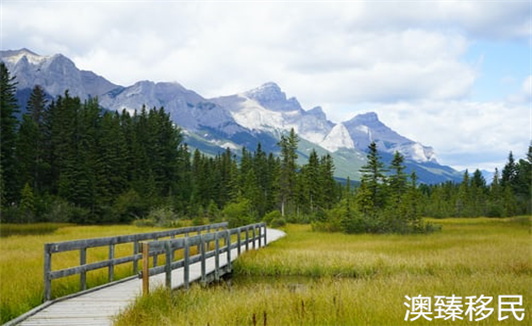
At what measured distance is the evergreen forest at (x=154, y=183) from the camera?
151 feet

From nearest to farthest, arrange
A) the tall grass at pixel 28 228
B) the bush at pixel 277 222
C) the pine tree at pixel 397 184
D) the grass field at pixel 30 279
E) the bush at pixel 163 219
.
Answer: the grass field at pixel 30 279 < the tall grass at pixel 28 228 < the pine tree at pixel 397 184 < the bush at pixel 163 219 < the bush at pixel 277 222

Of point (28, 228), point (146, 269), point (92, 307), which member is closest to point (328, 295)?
point (146, 269)

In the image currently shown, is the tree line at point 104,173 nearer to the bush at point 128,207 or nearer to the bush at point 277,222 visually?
the bush at point 128,207

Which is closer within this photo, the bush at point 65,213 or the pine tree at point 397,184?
the pine tree at point 397,184

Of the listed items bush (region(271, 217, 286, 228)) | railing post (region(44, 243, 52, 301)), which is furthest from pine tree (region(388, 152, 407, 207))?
railing post (region(44, 243, 52, 301))

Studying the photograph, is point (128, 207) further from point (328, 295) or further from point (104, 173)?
point (328, 295)

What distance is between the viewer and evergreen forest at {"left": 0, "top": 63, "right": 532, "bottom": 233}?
45.9m

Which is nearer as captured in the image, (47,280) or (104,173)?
(47,280)

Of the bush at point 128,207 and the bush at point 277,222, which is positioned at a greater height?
the bush at point 128,207

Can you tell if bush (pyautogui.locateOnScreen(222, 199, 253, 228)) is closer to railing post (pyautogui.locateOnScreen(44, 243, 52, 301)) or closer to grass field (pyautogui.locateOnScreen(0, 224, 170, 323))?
grass field (pyautogui.locateOnScreen(0, 224, 170, 323))

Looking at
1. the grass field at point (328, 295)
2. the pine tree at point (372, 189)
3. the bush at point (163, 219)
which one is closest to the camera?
the grass field at point (328, 295)

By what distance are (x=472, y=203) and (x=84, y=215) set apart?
204ft

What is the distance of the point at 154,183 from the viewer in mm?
71312

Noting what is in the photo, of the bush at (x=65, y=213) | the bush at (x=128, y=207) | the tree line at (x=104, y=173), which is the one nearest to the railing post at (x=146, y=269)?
the tree line at (x=104, y=173)
